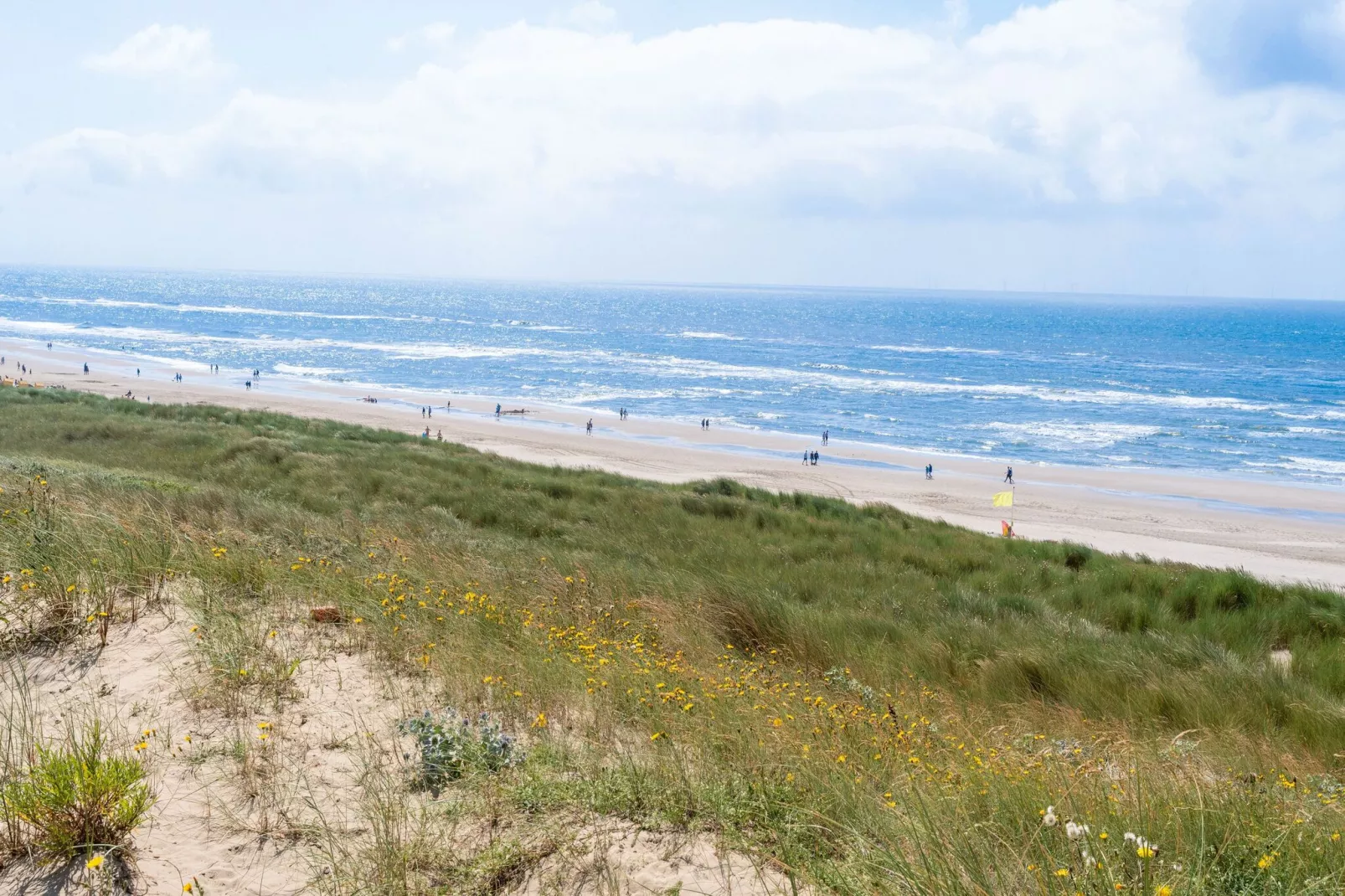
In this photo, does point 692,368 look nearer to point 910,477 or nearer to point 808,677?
point 910,477

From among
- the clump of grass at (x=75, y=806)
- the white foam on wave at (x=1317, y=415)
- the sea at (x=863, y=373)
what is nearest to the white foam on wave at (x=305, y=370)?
the sea at (x=863, y=373)

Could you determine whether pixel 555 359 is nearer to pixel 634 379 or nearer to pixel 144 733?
pixel 634 379

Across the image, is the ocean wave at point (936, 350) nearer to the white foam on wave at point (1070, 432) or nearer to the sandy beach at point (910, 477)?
the white foam on wave at point (1070, 432)

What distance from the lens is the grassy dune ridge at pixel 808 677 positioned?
3365 mm

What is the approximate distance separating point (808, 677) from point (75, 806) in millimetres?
4927

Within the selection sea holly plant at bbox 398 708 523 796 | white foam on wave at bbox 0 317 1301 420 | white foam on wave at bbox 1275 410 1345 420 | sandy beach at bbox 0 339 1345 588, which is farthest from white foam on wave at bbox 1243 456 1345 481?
sea holly plant at bbox 398 708 523 796

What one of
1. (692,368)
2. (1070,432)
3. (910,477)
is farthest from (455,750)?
(692,368)

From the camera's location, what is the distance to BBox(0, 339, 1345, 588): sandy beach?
2973 centimetres

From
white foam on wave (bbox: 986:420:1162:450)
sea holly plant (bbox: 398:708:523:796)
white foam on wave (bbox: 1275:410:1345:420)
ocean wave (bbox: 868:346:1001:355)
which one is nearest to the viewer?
sea holly plant (bbox: 398:708:523:796)

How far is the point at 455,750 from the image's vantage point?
13.5ft

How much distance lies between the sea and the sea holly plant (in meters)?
46.6

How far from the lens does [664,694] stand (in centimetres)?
500

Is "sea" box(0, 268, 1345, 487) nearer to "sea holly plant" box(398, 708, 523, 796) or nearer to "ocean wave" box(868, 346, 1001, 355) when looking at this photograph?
"ocean wave" box(868, 346, 1001, 355)

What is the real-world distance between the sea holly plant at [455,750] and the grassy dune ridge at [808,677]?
13cm
